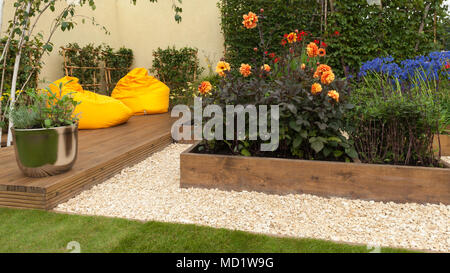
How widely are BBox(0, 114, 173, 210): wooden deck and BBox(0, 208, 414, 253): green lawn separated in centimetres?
17

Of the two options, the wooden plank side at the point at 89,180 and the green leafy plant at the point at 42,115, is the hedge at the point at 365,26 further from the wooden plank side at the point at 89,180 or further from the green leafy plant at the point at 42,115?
the green leafy plant at the point at 42,115

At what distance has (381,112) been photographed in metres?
2.39

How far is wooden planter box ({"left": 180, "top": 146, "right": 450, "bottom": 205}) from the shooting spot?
2.10m

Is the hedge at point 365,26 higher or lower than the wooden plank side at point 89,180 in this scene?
higher

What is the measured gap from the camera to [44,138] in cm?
206

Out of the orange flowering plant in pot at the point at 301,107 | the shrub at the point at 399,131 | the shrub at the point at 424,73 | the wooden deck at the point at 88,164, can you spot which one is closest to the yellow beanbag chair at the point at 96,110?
the wooden deck at the point at 88,164

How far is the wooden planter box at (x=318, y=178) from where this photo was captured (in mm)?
2102

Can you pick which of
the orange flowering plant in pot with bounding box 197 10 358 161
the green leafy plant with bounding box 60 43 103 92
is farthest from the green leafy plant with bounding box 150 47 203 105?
the orange flowering plant in pot with bounding box 197 10 358 161

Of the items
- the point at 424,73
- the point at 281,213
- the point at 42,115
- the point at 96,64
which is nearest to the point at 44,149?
the point at 42,115

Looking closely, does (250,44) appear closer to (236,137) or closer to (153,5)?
(153,5)

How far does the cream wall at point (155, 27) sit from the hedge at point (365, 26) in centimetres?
135

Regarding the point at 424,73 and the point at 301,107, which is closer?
the point at 301,107

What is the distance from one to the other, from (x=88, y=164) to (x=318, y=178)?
1.70 meters

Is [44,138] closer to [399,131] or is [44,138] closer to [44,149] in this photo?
[44,149]
